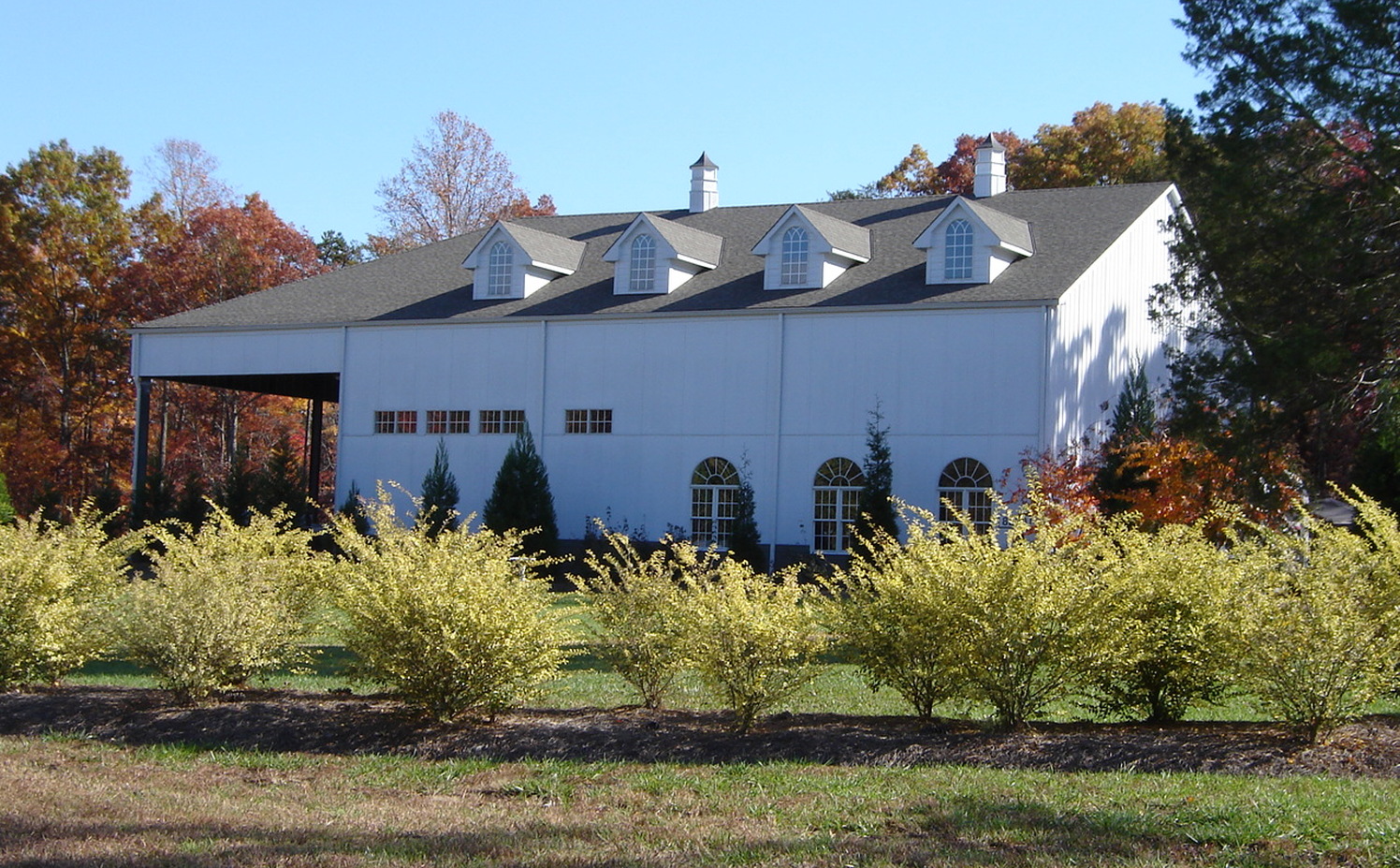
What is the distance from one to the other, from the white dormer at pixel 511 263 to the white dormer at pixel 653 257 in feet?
6.72

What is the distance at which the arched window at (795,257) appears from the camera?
3088 cm

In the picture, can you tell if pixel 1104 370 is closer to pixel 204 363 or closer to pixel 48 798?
pixel 204 363

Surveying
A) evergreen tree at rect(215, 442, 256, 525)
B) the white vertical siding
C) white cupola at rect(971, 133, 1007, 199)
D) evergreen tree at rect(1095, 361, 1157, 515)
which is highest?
white cupola at rect(971, 133, 1007, 199)

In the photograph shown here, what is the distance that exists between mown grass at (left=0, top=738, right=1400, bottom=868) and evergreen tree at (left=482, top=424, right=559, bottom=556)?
20.9 meters

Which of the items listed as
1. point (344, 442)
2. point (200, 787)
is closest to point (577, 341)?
point (344, 442)

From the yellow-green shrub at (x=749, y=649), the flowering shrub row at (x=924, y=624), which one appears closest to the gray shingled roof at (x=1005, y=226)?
the flowering shrub row at (x=924, y=624)

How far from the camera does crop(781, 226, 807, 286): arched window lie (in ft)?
101

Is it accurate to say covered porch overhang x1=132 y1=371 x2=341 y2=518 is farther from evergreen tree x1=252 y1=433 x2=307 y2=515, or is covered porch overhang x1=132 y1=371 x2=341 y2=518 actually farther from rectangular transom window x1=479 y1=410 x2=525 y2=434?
rectangular transom window x1=479 y1=410 x2=525 y2=434

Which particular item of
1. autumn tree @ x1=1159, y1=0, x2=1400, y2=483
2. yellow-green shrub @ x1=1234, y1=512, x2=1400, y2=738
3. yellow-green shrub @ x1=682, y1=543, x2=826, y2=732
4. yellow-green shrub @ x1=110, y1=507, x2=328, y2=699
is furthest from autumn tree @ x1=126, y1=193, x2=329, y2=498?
yellow-green shrub @ x1=1234, y1=512, x2=1400, y2=738

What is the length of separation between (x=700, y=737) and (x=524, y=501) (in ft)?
69.4

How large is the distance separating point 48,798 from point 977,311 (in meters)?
22.2

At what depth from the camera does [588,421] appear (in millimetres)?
32094

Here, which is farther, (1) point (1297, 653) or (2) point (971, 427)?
(2) point (971, 427)

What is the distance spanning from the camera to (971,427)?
92.0 ft
